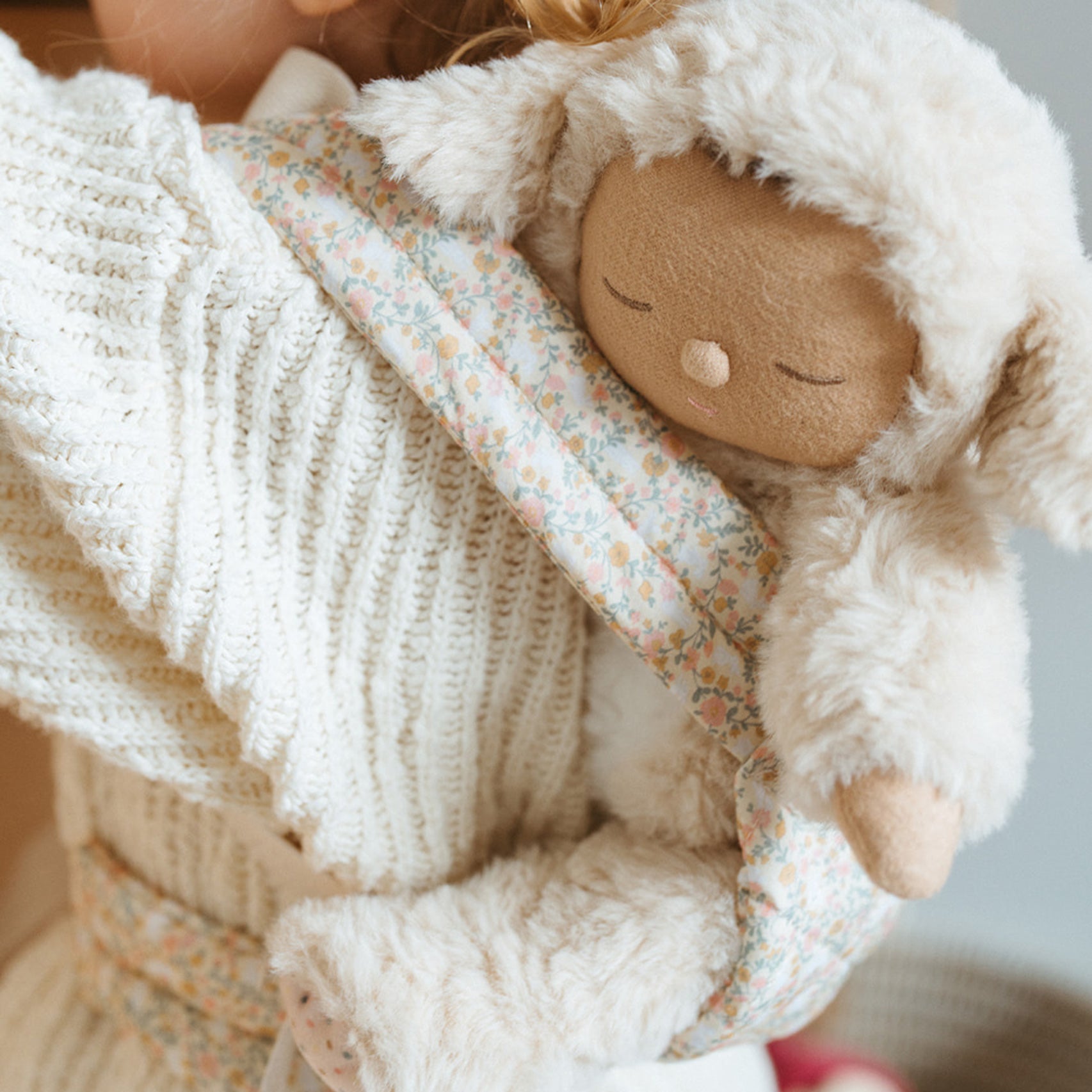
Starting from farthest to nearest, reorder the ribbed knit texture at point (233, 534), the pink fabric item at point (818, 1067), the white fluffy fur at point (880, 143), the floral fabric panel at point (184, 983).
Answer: the pink fabric item at point (818, 1067)
the floral fabric panel at point (184, 983)
the ribbed knit texture at point (233, 534)
the white fluffy fur at point (880, 143)

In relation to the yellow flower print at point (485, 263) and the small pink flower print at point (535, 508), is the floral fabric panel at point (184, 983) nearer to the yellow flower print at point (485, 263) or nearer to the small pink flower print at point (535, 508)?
the small pink flower print at point (535, 508)

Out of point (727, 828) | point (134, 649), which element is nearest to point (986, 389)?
point (727, 828)

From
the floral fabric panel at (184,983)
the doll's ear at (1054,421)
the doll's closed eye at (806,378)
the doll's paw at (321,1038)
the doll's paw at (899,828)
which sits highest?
the doll's ear at (1054,421)

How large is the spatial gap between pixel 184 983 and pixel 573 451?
1.89ft

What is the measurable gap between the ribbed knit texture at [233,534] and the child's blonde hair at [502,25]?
21 cm

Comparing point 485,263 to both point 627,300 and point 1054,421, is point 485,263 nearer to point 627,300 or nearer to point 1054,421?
→ point 627,300

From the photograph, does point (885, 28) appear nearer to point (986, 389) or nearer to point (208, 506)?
point (986, 389)

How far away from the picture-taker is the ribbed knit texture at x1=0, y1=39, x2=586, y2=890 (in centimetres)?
55

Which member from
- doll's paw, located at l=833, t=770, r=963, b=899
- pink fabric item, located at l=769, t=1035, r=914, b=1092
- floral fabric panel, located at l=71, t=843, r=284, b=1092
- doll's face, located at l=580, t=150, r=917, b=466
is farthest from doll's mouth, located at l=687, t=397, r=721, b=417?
pink fabric item, located at l=769, t=1035, r=914, b=1092

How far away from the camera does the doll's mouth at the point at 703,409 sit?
52 cm

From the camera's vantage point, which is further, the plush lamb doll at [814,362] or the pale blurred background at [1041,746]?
the pale blurred background at [1041,746]

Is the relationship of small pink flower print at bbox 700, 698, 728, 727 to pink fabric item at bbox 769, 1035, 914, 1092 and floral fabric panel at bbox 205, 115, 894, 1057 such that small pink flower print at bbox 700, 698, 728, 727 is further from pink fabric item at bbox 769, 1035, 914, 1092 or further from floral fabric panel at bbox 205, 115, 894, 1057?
pink fabric item at bbox 769, 1035, 914, 1092

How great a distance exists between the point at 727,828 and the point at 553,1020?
164 mm

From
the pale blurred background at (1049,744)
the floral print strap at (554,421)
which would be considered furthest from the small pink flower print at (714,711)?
the pale blurred background at (1049,744)
